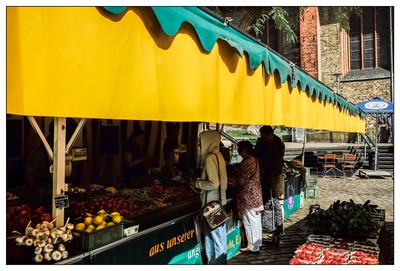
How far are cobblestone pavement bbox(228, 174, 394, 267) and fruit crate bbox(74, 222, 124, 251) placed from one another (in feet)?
8.40

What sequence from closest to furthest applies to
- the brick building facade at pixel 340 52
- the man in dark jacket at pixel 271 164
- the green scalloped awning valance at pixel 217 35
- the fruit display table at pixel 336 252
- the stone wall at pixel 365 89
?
the green scalloped awning valance at pixel 217 35 < the fruit display table at pixel 336 252 < the man in dark jacket at pixel 271 164 < the stone wall at pixel 365 89 < the brick building facade at pixel 340 52

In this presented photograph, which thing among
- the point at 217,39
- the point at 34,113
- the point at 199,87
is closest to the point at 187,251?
the point at 199,87

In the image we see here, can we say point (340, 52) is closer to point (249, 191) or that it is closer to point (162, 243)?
point (249, 191)

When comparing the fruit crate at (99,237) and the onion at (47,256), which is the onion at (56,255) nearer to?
the onion at (47,256)

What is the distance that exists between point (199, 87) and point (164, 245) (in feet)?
7.35

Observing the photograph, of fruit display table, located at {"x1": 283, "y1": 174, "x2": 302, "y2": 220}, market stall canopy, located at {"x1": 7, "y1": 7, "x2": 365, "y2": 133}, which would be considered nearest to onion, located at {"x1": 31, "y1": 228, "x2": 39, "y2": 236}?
market stall canopy, located at {"x1": 7, "y1": 7, "x2": 365, "y2": 133}

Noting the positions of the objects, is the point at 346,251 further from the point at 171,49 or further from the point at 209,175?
the point at 171,49

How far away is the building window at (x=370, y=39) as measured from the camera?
81.5ft

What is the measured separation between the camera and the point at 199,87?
3258 millimetres

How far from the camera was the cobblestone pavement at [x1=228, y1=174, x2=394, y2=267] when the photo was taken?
5.80 metres

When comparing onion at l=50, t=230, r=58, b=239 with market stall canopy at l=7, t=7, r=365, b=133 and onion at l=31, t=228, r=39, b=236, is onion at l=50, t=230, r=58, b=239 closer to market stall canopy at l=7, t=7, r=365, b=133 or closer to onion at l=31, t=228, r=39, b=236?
onion at l=31, t=228, r=39, b=236

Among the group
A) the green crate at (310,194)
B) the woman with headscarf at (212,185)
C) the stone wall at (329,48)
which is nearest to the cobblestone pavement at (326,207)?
the green crate at (310,194)

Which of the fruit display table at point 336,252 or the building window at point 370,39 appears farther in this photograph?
the building window at point 370,39

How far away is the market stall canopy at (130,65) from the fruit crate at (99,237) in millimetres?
1454
